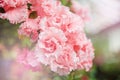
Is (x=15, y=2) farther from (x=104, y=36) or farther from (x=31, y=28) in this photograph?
(x=104, y=36)

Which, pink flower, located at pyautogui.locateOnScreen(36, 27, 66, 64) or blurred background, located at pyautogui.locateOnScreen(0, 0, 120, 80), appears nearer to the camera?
pink flower, located at pyautogui.locateOnScreen(36, 27, 66, 64)

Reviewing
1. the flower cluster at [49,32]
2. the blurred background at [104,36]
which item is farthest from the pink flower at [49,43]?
Result: the blurred background at [104,36]

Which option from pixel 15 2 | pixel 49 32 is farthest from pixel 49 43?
pixel 15 2

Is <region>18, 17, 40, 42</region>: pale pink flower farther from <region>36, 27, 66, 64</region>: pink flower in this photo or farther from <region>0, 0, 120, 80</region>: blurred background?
<region>0, 0, 120, 80</region>: blurred background

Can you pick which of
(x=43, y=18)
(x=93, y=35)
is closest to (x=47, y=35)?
(x=43, y=18)

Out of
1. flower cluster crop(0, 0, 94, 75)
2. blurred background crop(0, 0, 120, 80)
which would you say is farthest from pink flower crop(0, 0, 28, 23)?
blurred background crop(0, 0, 120, 80)

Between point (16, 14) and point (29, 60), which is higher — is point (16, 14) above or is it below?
above

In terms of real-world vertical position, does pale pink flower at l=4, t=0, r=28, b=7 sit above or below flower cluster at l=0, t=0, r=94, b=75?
above

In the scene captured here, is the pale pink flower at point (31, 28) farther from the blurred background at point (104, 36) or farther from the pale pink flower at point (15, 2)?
the blurred background at point (104, 36)

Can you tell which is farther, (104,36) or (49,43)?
(104,36)
